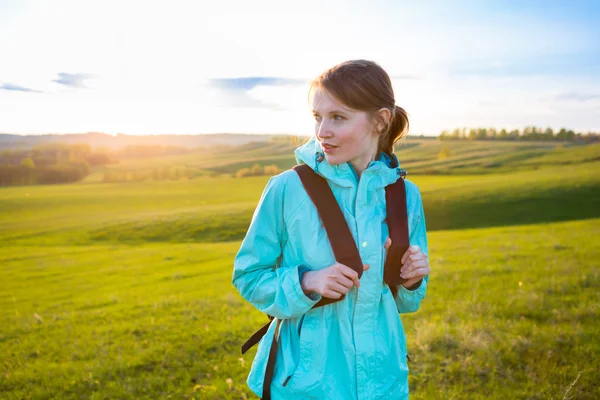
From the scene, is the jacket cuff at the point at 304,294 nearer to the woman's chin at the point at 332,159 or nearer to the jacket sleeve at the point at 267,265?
the jacket sleeve at the point at 267,265

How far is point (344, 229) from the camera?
2217 millimetres

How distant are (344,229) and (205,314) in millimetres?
6810

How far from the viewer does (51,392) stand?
5.25 m

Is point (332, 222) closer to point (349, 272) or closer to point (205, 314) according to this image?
point (349, 272)

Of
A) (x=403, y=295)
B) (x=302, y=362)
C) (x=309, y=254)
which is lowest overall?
(x=302, y=362)

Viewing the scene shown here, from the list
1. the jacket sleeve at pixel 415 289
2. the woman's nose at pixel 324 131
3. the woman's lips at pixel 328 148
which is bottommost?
the jacket sleeve at pixel 415 289

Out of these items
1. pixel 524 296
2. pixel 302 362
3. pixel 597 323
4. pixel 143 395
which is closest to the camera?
pixel 302 362

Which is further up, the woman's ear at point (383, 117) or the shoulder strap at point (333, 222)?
the woman's ear at point (383, 117)

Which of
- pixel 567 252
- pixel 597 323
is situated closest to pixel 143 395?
pixel 597 323

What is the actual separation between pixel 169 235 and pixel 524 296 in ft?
70.8

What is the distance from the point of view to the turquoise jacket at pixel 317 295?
2.29 meters

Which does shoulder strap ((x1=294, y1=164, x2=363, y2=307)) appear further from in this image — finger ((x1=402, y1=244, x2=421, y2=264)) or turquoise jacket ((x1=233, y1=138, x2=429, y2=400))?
finger ((x1=402, y1=244, x2=421, y2=264))

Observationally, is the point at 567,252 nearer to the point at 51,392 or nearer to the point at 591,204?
the point at 51,392

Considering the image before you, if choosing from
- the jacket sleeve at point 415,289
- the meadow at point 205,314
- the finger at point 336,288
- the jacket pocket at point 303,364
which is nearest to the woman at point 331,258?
the jacket pocket at point 303,364
